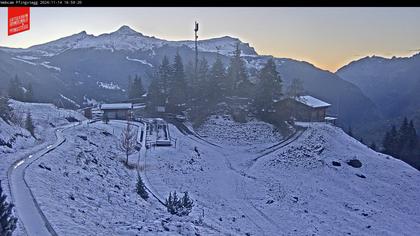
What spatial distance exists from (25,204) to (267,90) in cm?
4723

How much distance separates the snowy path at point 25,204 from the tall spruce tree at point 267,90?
40.7m

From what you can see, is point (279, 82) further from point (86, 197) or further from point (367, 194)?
point (86, 197)

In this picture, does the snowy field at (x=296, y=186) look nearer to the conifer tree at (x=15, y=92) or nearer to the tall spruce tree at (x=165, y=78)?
the tall spruce tree at (x=165, y=78)

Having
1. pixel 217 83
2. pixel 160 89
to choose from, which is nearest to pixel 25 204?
pixel 217 83

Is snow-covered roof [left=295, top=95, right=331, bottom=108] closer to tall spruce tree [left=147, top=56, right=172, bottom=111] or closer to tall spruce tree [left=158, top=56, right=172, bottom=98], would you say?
tall spruce tree [left=158, top=56, right=172, bottom=98]

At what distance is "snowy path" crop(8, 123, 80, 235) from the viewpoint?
1273 cm

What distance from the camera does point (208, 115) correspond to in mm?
57250

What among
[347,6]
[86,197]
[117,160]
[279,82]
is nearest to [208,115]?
[279,82]

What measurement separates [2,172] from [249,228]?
14730mm

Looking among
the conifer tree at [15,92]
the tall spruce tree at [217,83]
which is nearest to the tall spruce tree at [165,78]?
the tall spruce tree at [217,83]

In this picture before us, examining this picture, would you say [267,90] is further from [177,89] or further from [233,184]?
[233,184]

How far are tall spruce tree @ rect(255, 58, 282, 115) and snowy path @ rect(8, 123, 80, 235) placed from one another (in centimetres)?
4070

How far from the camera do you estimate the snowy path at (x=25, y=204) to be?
12728 millimetres

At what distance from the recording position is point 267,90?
5822 centimetres
